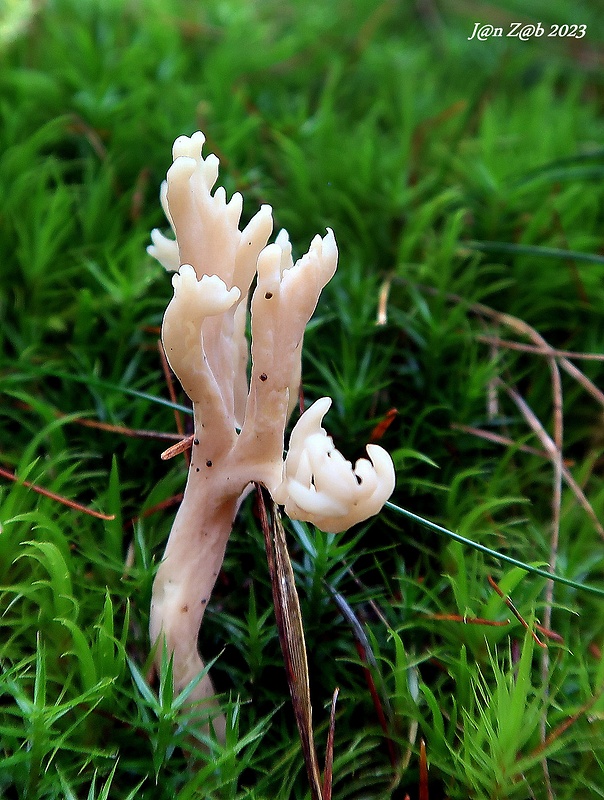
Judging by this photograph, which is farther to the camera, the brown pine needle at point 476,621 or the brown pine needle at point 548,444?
the brown pine needle at point 548,444

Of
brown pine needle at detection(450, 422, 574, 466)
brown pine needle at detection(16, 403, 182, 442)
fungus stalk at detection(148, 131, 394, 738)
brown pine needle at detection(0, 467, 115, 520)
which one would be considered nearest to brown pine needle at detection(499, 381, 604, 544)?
brown pine needle at detection(450, 422, 574, 466)

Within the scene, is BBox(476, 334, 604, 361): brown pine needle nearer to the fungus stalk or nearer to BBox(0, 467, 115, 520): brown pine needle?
the fungus stalk

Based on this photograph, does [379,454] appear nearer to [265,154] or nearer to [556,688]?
[556,688]

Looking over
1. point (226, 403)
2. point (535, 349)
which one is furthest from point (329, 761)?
point (535, 349)

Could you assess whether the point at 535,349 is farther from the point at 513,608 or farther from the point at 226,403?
the point at 226,403

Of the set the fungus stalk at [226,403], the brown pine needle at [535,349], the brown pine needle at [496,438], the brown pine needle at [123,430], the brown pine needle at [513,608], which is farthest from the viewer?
the brown pine needle at [535,349]

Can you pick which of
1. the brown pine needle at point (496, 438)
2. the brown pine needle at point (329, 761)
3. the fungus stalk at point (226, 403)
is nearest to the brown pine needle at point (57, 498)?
the fungus stalk at point (226, 403)

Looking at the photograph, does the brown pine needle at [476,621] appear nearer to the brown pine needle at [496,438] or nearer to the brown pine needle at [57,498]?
the brown pine needle at [496,438]

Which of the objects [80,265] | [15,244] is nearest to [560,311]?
[80,265]

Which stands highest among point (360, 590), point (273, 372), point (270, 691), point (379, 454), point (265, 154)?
point (265, 154)
